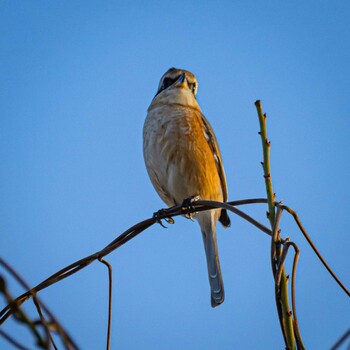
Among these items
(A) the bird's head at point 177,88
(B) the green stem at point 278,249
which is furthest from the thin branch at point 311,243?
(A) the bird's head at point 177,88

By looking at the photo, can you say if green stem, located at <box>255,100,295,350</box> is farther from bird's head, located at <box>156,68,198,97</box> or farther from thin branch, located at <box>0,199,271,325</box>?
bird's head, located at <box>156,68,198,97</box>

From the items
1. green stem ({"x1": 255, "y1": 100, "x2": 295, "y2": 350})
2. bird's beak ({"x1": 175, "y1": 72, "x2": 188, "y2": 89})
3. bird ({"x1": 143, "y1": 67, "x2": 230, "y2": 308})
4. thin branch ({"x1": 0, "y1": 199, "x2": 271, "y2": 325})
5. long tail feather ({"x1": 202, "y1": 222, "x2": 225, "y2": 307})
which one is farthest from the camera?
bird's beak ({"x1": 175, "y1": 72, "x2": 188, "y2": 89})

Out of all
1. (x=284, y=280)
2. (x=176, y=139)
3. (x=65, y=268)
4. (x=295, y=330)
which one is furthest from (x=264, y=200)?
(x=176, y=139)

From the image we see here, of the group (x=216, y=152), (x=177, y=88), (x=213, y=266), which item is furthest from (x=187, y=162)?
(x=177, y=88)

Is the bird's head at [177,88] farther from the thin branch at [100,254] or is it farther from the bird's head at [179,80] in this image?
the thin branch at [100,254]

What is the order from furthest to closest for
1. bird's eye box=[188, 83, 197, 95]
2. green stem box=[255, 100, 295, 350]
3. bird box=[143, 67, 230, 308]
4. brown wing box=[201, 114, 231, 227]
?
bird's eye box=[188, 83, 197, 95] → brown wing box=[201, 114, 231, 227] → bird box=[143, 67, 230, 308] → green stem box=[255, 100, 295, 350]

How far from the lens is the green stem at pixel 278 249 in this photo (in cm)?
174

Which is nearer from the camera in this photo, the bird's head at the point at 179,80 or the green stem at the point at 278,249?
the green stem at the point at 278,249

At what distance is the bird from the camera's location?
4430mm

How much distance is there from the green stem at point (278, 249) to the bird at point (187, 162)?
7.52ft

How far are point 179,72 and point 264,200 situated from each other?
358cm

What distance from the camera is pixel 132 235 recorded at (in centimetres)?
227

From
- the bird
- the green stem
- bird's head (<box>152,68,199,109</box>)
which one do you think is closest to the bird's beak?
bird's head (<box>152,68,199,109</box>)

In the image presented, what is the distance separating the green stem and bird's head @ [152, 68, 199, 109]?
3078mm
